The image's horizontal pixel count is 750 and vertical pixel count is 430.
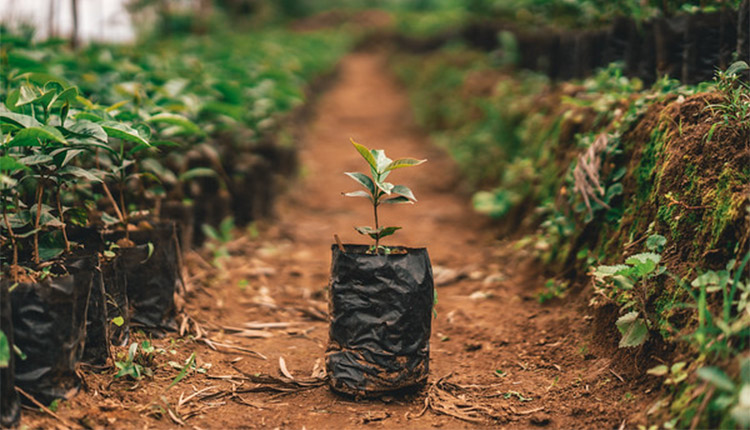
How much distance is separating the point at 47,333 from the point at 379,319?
1.01 meters

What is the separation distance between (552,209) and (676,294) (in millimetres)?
1324

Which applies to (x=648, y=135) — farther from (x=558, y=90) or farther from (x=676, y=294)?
(x=558, y=90)

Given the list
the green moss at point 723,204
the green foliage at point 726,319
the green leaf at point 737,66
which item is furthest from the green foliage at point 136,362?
the green leaf at point 737,66

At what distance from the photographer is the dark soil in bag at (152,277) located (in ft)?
8.20

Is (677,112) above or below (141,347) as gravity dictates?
above

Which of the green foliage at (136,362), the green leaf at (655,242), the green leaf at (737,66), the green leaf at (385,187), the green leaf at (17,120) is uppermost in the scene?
the green leaf at (737,66)

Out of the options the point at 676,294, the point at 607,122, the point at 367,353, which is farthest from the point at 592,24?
the point at 367,353

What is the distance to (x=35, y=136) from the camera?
A: 1.85 m

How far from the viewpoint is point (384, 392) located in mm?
2143

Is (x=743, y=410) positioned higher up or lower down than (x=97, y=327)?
higher up

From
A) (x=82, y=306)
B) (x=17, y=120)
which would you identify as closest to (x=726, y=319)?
(x=82, y=306)

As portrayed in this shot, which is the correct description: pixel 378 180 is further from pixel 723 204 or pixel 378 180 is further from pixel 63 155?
pixel 723 204

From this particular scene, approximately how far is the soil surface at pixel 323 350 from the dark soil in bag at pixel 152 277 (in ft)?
0.39

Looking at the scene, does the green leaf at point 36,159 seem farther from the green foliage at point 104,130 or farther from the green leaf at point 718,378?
the green leaf at point 718,378
